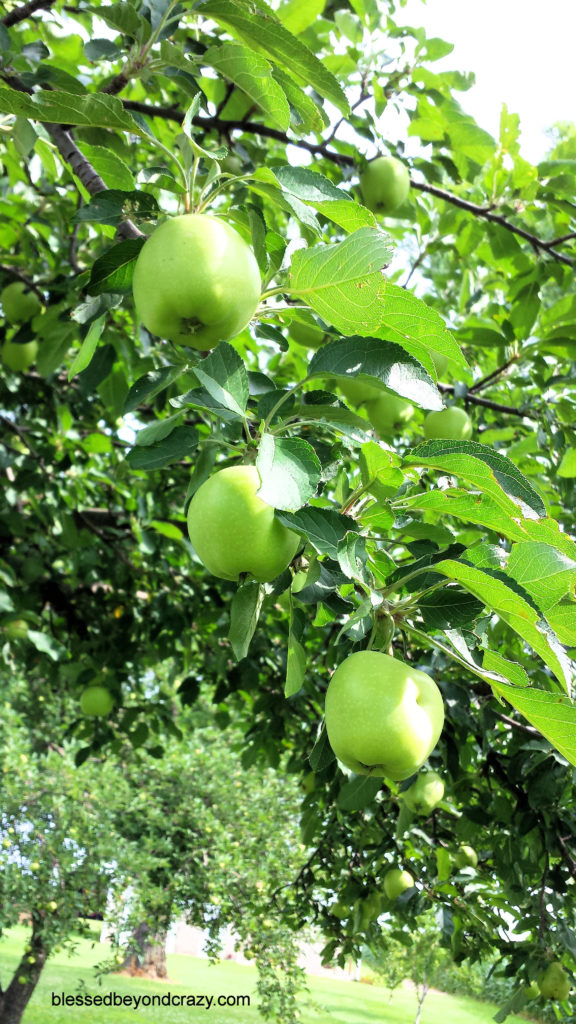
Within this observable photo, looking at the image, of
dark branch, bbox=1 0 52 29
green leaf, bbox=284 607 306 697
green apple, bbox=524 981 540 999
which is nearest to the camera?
green leaf, bbox=284 607 306 697

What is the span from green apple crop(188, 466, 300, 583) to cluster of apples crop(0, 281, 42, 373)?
194cm

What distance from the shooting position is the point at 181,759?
30.5 feet

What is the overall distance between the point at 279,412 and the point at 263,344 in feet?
8.35

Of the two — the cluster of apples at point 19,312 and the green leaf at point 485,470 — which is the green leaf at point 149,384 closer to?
the green leaf at point 485,470

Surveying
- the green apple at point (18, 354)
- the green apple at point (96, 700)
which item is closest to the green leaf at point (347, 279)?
the green apple at point (18, 354)

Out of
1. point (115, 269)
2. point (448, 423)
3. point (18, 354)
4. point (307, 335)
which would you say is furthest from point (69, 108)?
point (18, 354)

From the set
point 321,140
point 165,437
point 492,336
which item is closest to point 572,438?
point 492,336

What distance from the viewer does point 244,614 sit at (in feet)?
3.32

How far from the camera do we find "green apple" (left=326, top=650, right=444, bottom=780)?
3.07ft

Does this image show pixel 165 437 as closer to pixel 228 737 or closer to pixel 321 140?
pixel 321 140

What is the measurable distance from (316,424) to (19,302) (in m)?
2.09

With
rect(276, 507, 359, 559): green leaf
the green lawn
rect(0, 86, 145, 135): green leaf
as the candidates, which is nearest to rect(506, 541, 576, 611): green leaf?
rect(276, 507, 359, 559): green leaf

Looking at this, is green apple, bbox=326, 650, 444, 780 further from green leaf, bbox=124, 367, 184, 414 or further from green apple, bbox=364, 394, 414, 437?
green apple, bbox=364, 394, 414, 437

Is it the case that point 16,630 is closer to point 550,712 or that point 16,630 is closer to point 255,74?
point 255,74
